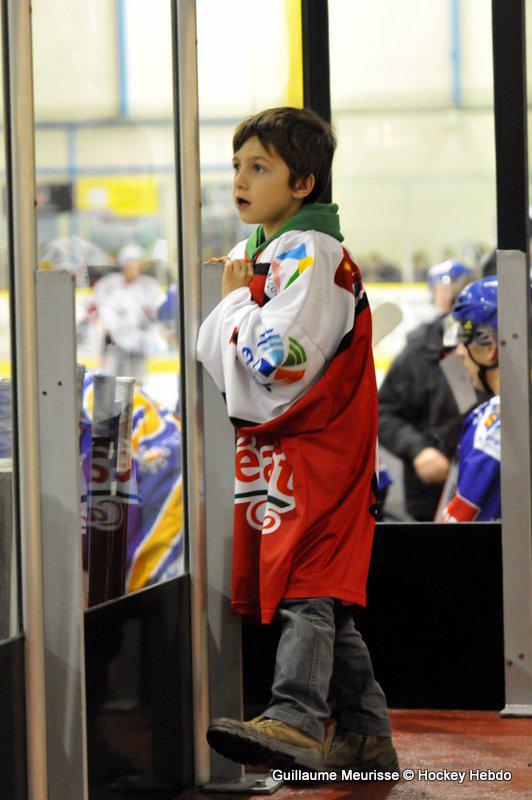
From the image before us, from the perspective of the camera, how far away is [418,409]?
5.72 metres

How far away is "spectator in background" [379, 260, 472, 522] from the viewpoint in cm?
559

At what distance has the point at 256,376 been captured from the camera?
3.09 meters

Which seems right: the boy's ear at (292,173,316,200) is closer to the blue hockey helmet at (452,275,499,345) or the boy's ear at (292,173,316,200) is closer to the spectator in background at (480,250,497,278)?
the blue hockey helmet at (452,275,499,345)

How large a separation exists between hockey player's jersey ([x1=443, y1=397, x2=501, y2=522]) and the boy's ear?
4.49ft

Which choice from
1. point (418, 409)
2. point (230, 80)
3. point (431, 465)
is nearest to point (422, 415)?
point (418, 409)

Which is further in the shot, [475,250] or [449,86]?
[449,86]

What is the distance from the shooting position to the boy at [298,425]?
3.07m

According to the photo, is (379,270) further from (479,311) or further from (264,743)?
(264,743)

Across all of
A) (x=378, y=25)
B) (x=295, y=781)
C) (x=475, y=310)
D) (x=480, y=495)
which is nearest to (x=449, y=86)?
(x=378, y=25)

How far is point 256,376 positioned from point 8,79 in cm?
84

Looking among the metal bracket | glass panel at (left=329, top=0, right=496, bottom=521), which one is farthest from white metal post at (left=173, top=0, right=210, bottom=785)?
glass panel at (left=329, top=0, right=496, bottom=521)

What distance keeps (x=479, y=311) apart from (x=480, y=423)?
37cm

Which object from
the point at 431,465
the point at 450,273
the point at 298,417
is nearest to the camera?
the point at 298,417

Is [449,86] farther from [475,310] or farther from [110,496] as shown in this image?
[110,496]
